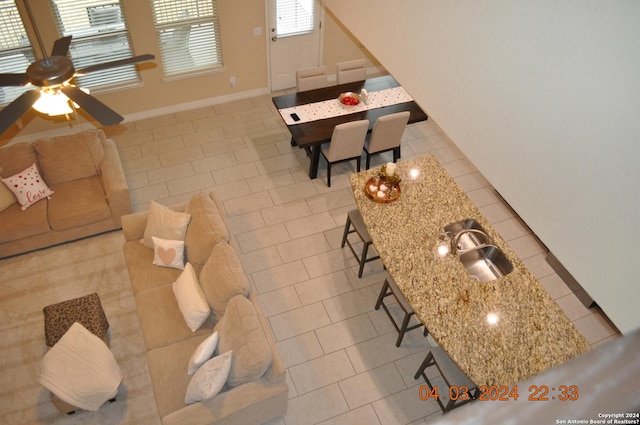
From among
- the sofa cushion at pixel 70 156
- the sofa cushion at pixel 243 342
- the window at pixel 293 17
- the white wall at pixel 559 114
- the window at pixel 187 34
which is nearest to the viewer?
the white wall at pixel 559 114

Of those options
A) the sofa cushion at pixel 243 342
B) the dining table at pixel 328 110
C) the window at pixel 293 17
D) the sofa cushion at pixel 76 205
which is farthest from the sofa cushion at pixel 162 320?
the window at pixel 293 17

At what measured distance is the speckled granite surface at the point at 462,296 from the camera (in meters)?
3.34

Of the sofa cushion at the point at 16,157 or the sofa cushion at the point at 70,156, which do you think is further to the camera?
the sofa cushion at the point at 70,156

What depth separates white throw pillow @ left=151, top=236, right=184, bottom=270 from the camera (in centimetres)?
445

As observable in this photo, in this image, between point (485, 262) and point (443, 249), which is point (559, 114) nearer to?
point (443, 249)

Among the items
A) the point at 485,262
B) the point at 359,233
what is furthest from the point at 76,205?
the point at 485,262

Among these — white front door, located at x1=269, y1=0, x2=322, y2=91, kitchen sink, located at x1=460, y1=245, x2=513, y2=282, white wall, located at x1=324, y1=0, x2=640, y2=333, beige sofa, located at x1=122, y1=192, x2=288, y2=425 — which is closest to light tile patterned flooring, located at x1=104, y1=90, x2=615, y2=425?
white front door, located at x1=269, y1=0, x2=322, y2=91

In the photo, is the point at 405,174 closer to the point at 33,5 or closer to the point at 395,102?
the point at 395,102

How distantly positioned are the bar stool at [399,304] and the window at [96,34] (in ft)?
14.9

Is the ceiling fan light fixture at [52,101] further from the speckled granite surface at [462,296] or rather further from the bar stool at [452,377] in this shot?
the bar stool at [452,377]

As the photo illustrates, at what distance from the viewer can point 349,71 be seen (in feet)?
21.5

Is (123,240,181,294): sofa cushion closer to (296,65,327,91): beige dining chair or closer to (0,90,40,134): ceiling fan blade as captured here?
(0,90,40,134): ceiling fan blade

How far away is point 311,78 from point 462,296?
381 centimetres

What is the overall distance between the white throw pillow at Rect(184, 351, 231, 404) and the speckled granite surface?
1.48 m
